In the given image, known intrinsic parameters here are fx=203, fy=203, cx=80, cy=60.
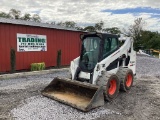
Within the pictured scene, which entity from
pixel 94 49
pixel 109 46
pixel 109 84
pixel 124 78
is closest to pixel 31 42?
pixel 94 49

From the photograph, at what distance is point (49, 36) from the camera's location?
44.2 feet

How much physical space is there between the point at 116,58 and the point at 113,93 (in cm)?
129

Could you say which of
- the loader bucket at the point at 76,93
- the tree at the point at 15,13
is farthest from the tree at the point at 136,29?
the loader bucket at the point at 76,93

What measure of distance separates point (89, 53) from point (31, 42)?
6.52 meters

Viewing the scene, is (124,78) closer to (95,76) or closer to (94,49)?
(95,76)

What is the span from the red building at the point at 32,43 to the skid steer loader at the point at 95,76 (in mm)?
5513

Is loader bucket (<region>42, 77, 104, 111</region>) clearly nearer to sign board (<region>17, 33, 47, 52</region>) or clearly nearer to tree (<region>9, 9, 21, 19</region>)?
sign board (<region>17, 33, 47, 52</region>)

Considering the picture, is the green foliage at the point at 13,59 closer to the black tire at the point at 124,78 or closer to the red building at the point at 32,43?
the red building at the point at 32,43

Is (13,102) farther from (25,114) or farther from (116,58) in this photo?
(116,58)

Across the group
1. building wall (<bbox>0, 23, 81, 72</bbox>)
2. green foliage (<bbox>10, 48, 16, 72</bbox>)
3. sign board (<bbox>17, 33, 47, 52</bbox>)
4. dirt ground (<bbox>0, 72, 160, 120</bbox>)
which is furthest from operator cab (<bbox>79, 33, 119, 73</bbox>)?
sign board (<bbox>17, 33, 47, 52</bbox>)

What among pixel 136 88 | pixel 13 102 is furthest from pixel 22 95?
pixel 136 88

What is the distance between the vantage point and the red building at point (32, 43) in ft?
36.4

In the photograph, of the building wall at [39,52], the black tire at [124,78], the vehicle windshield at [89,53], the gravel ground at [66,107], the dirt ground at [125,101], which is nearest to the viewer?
the gravel ground at [66,107]

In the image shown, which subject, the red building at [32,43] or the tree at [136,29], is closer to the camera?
the red building at [32,43]
